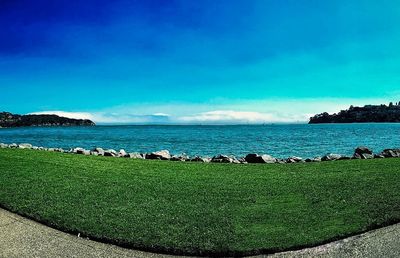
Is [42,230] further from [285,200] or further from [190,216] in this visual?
[285,200]

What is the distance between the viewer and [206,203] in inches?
365

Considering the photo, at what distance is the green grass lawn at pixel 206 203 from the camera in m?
7.20

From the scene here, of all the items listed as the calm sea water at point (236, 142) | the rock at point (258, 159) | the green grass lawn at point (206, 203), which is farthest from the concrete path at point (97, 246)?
the calm sea water at point (236, 142)

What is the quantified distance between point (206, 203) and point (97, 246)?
118 inches

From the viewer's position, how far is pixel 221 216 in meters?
8.30

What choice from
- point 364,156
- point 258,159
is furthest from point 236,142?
point 258,159

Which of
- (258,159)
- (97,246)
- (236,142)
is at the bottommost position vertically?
(236,142)

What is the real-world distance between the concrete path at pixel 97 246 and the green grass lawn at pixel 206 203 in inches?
8.8

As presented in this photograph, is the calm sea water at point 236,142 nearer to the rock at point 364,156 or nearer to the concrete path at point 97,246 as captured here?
the rock at point 364,156

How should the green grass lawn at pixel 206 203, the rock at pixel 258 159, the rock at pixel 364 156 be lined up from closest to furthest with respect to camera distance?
the green grass lawn at pixel 206 203 → the rock at pixel 258 159 → the rock at pixel 364 156

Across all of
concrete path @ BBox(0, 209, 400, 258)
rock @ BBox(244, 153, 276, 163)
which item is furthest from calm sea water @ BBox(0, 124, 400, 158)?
concrete path @ BBox(0, 209, 400, 258)

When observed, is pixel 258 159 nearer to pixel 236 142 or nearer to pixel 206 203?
pixel 206 203

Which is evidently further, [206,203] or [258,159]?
[258,159]

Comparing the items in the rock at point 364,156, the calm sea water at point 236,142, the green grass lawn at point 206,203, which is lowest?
the calm sea water at point 236,142
